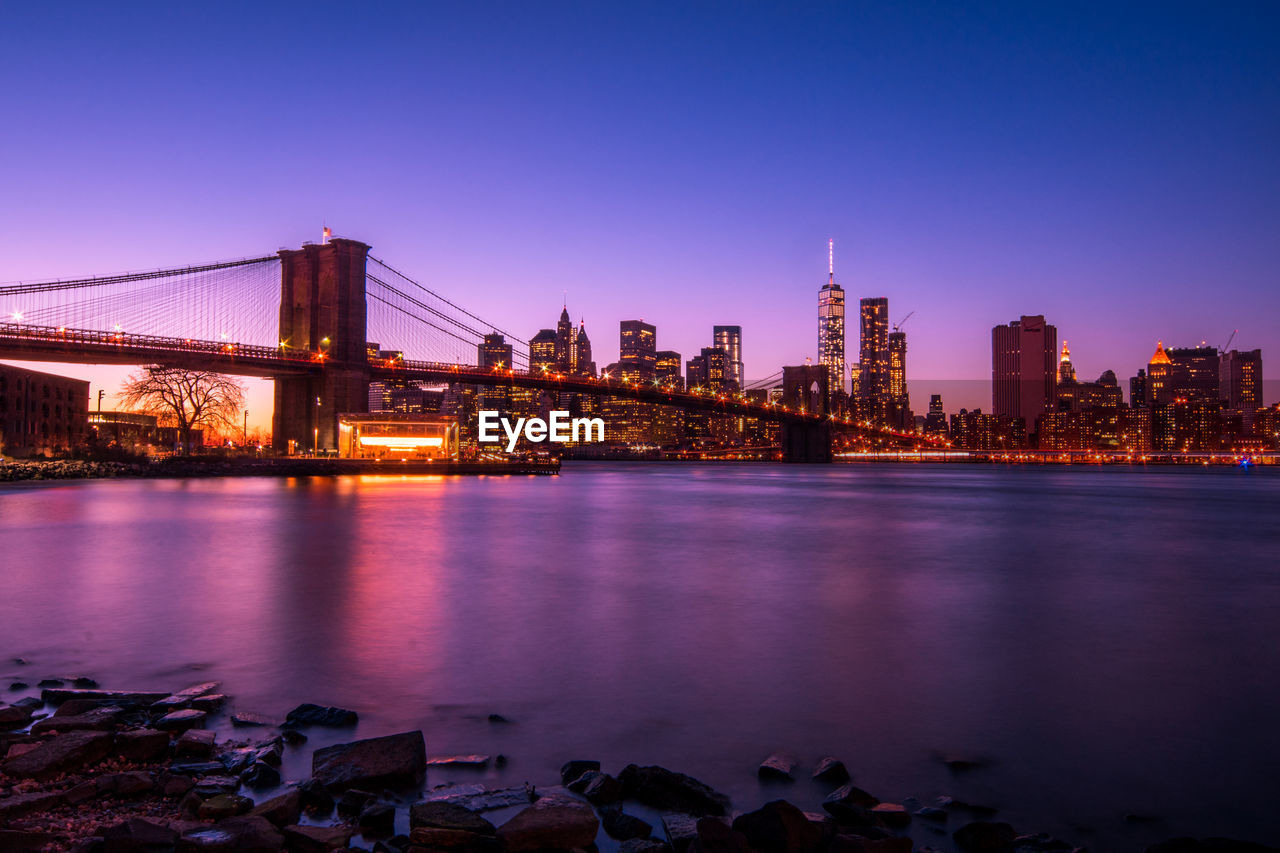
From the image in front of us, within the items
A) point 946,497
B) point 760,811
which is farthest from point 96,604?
point 946,497

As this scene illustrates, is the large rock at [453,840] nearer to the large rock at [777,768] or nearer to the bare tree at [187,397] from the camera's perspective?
the large rock at [777,768]

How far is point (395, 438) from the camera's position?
206 ft

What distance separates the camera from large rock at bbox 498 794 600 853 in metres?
3.91

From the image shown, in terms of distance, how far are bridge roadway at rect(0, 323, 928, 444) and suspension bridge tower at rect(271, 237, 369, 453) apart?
4.35 feet

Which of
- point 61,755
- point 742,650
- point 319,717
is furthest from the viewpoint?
point 742,650

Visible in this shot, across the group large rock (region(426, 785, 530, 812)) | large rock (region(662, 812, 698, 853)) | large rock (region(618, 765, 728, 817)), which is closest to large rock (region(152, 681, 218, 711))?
large rock (region(426, 785, 530, 812))

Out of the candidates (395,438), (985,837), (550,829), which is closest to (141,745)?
(550,829)

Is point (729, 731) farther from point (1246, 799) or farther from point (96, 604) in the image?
point (96, 604)

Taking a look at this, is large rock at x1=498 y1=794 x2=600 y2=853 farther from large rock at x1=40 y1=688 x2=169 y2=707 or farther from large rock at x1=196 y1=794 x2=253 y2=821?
large rock at x1=40 y1=688 x2=169 y2=707

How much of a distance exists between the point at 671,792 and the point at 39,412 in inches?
2913

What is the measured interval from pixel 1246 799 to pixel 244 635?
8877mm

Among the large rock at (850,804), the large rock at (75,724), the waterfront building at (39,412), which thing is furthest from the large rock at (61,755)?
the waterfront building at (39,412)

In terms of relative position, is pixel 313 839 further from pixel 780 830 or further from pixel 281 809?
pixel 780 830

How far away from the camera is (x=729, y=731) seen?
586cm
